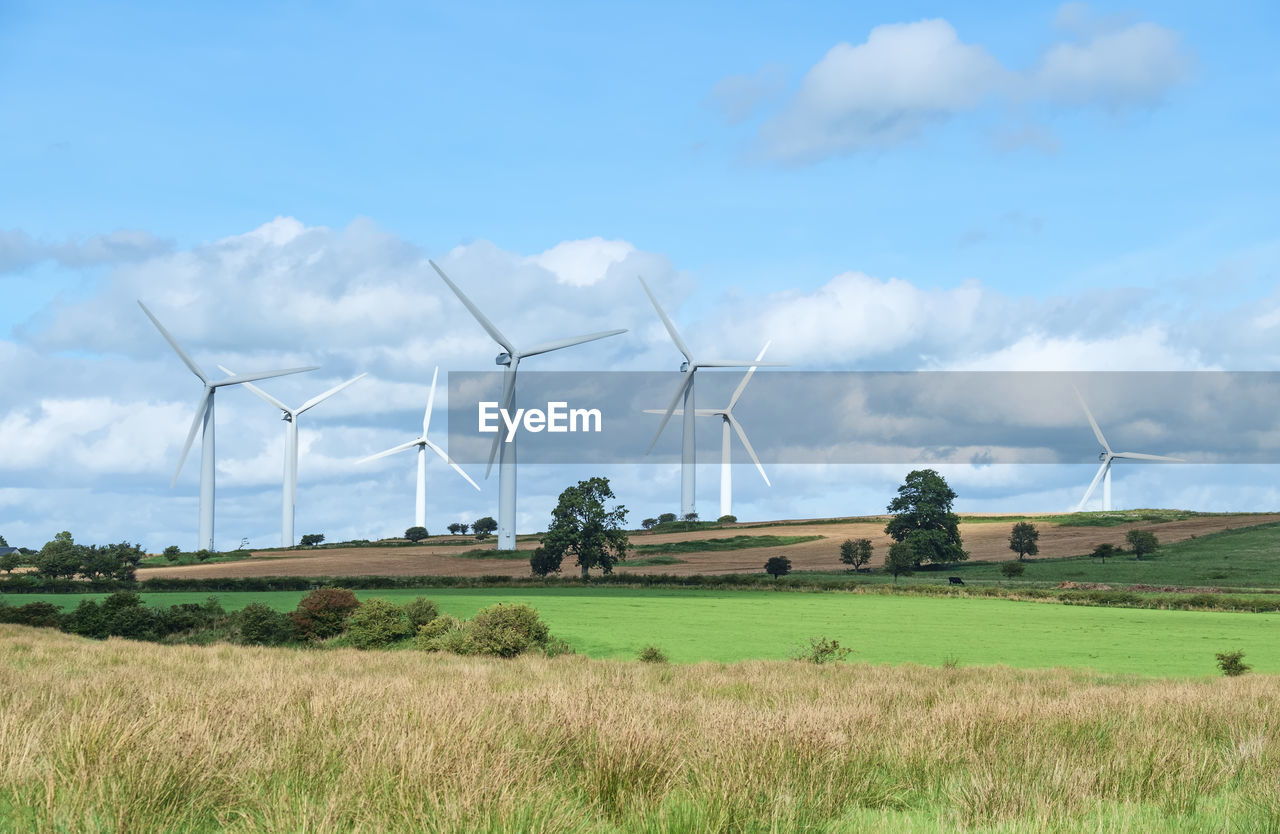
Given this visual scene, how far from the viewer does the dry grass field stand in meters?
103

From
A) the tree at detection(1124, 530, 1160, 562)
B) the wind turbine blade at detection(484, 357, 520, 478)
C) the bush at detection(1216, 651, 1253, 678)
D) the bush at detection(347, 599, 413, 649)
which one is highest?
the wind turbine blade at detection(484, 357, 520, 478)

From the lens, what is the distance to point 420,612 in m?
45.5

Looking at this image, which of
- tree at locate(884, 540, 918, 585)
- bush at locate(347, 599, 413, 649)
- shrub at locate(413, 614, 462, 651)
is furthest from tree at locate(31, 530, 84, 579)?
tree at locate(884, 540, 918, 585)

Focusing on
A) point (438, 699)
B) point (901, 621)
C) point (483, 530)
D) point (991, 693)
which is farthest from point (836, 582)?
point (483, 530)

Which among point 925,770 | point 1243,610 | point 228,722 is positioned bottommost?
point 1243,610

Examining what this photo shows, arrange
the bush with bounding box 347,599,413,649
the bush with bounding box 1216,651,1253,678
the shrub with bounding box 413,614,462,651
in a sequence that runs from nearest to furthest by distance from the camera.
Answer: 1. the bush with bounding box 1216,651,1253,678
2. the shrub with bounding box 413,614,462,651
3. the bush with bounding box 347,599,413,649

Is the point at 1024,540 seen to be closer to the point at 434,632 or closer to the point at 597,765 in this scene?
the point at 434,632

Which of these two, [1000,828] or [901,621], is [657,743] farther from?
[901,621]

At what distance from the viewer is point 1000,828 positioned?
7344mm

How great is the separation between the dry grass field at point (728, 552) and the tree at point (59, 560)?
755 centimetres

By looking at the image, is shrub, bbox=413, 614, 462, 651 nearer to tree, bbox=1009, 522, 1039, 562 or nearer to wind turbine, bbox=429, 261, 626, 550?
wind turbine, bbox=429, 261, 626, 550

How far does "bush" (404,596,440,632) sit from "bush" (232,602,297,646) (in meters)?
6.07

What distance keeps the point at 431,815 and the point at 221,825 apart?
1.80 meters

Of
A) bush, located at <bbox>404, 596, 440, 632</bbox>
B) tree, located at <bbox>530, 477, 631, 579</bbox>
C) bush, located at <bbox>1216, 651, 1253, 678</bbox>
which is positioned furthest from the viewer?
tree, located at <bbox>530, 477, 631, 579</bbox>
